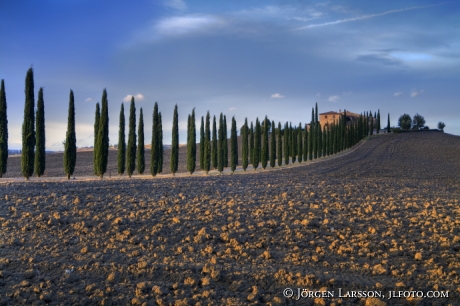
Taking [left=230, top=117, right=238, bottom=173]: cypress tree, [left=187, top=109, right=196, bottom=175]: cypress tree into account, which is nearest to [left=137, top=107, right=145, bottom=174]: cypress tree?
[left=187, top=109, right=196, bottom=175]: cypress tree

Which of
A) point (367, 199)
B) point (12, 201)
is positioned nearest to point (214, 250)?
point (12, 201)

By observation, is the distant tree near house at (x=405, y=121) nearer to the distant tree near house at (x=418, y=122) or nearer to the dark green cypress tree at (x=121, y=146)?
the distant tree near house at (x=418, y=122)

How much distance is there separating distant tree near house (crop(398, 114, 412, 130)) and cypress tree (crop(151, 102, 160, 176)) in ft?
286

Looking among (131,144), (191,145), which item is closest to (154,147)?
(131,144)

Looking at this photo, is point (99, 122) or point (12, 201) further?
point (99, 122)

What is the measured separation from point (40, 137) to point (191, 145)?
489 inches

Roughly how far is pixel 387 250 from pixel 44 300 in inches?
269

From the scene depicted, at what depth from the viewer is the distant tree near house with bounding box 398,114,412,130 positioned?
4082 inches

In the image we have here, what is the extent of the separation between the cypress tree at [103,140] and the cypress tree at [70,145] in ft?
5.11

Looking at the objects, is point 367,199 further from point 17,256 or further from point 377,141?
point 377,141

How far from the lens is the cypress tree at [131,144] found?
96.7 ft

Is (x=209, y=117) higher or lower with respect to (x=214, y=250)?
higher

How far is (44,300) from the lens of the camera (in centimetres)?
564

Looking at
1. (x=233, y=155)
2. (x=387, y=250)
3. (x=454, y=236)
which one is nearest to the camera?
Result: (x=387, y=250)
